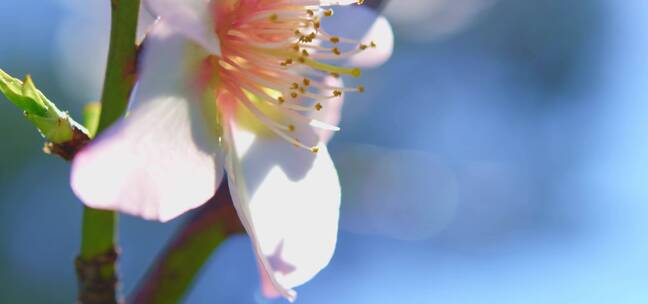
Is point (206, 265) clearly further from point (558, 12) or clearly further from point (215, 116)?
point (558, 12)

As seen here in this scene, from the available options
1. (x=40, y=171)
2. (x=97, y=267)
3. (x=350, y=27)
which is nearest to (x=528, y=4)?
(x=40, y=171)

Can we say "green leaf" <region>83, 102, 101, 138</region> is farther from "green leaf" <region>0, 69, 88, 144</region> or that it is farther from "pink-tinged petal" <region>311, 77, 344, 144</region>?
"pink-tinged petal" <region>311, 77, 344, 144</region>

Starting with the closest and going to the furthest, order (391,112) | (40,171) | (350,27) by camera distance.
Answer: (350,27) < (391,112) < (40,171)

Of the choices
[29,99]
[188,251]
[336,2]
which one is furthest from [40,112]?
A: [336,2]

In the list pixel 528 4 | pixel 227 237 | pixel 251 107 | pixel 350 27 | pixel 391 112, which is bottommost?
pixel 227 237

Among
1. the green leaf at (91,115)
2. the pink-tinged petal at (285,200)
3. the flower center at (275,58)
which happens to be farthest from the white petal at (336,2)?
the green leaf at (91,115)

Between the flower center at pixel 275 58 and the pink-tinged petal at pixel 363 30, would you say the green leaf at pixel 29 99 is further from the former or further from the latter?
the pink-tinged petal at pixel 363 30

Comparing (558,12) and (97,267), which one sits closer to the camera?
(97,267)
